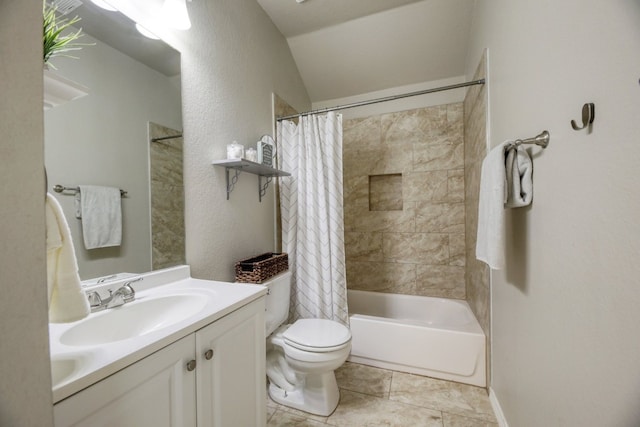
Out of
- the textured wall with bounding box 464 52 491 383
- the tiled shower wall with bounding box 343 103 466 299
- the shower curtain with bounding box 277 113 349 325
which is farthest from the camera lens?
the tiled shower wall with bounding box 343 103 466 299

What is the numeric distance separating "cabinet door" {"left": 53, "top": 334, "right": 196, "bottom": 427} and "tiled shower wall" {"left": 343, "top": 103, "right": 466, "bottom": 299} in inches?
85.2

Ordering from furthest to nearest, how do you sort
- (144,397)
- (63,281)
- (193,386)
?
(193,386)
(144,397)
(63,281)

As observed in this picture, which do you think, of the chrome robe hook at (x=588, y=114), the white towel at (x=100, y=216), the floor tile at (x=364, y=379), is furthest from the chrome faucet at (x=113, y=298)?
the chrome robe hook at (x=588, y=114)

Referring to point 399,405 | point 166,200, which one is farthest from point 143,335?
point 399,405

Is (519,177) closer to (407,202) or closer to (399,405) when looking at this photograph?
(399,405)

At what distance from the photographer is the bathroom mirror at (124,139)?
2.90ft

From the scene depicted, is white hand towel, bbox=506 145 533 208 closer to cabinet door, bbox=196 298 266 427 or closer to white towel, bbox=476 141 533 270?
white towel, bbox=476 141 533 270

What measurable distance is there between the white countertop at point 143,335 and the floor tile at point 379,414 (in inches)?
38.2

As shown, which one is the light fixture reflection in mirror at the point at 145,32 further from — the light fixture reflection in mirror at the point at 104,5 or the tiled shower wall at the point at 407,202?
the tiled shower wall at the point at 407,202

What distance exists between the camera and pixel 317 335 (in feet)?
4.84

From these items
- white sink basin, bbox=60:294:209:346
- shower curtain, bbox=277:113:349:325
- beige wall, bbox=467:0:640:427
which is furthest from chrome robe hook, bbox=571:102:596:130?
shower curtain, bbox=277:113:349:325

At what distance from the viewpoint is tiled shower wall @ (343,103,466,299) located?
94.7 inches

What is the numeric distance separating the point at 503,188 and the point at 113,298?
158 cm

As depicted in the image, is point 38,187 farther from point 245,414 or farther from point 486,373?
point 486,373
